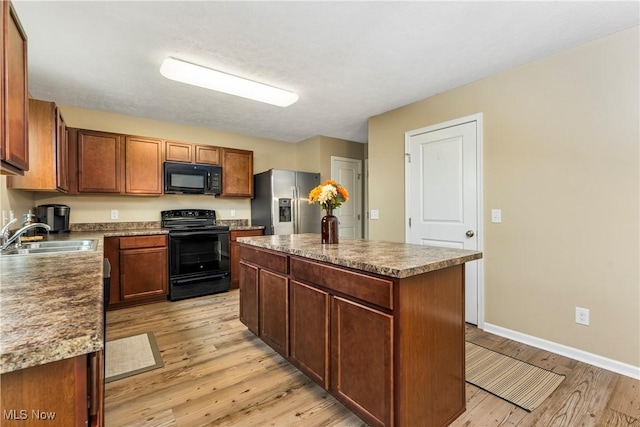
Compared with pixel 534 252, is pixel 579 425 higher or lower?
lower

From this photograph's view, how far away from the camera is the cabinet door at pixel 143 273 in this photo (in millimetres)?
3488

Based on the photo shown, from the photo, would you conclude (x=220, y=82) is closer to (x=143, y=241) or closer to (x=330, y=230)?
(x=330, y=230)

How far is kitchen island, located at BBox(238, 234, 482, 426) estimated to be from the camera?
1359 mm

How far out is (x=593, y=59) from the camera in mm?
2244

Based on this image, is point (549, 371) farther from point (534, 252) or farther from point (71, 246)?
point (71, 246)

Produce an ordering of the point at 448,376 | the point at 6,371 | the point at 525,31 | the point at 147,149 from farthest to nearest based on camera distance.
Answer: the point at 147,149
the point at 525,31
the point at 448,376
the point at 6,371

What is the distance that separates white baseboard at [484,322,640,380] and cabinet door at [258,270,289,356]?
2024 mm

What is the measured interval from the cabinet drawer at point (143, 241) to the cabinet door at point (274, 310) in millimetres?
1992

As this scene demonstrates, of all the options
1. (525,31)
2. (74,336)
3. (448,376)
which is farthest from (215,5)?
(448,376)

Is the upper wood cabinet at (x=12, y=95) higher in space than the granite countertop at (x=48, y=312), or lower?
higher

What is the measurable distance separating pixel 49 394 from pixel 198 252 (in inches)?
138

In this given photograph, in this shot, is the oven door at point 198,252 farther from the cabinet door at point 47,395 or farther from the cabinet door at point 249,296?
the cabinet door at point 47,395

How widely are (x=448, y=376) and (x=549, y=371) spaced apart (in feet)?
3.81

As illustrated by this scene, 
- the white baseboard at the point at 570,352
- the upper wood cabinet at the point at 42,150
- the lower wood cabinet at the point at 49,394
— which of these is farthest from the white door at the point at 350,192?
the lower wood cabinet at the point at 49,394
